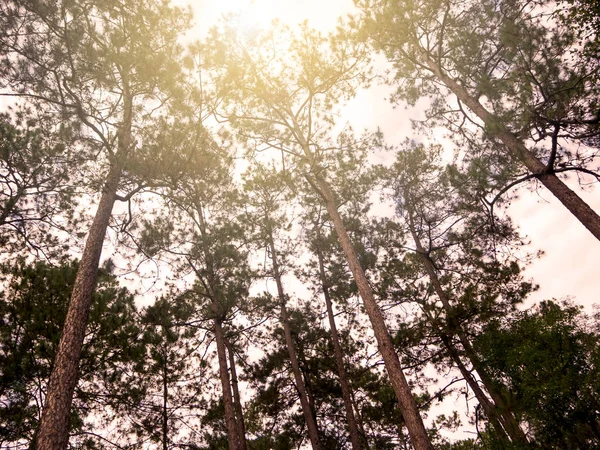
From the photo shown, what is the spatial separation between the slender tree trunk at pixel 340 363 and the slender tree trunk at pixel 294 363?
3.49 feet

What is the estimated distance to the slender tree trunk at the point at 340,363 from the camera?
916cm

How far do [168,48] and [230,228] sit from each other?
4.63m

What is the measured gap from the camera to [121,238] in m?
7.79

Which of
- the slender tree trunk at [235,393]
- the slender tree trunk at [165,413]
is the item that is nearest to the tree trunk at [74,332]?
the slender tree trunk at [235,393]

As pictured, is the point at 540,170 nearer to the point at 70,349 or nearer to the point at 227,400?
the point at 227,400

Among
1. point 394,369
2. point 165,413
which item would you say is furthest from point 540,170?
point 165,413

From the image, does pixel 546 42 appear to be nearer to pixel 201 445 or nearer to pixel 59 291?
pixel 59 291

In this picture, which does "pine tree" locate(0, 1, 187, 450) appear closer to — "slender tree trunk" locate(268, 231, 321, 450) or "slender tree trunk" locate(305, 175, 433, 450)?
"slender tree trunk" locate(305, 175, 433, 450)

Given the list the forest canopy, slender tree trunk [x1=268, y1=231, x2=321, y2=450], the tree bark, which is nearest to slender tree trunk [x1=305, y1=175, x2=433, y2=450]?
the forest canopy

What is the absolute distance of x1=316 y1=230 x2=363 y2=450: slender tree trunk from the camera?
9.16 m

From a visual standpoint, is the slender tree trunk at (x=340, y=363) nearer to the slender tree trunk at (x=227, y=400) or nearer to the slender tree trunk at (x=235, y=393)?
the slender tree trunk at (x=235, y=393)

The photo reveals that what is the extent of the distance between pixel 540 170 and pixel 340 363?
291 inches

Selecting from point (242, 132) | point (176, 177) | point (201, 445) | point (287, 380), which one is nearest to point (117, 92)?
point (176, 177)

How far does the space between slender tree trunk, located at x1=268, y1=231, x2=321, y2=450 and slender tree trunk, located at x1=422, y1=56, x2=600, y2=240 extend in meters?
7.61
